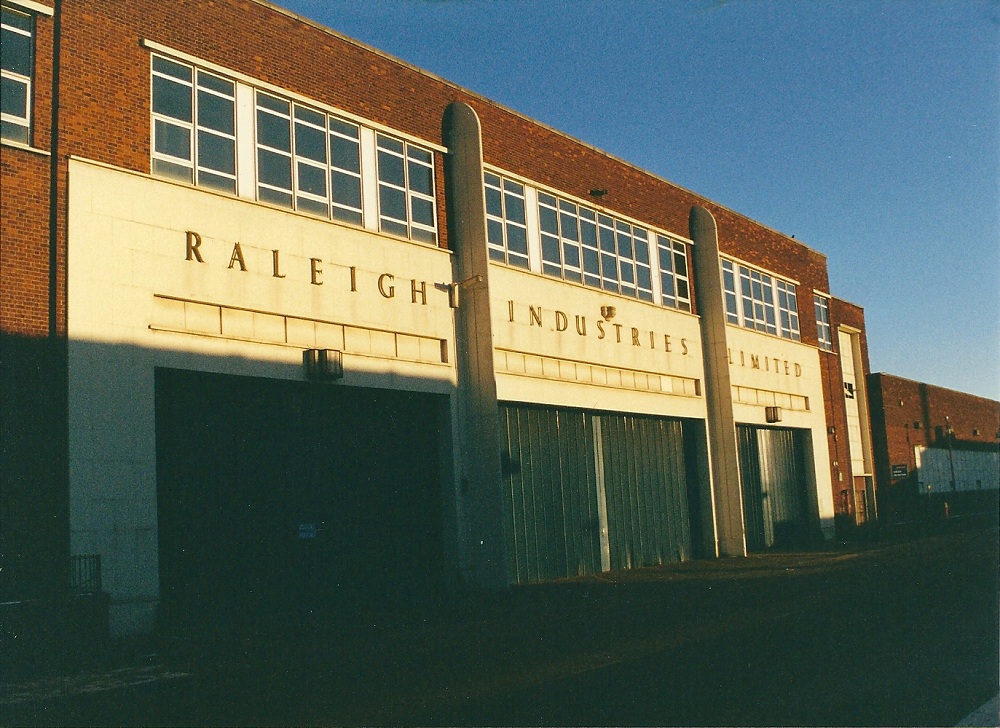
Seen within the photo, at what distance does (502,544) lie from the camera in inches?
812

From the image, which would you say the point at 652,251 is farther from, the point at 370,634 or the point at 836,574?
the point at 370,634

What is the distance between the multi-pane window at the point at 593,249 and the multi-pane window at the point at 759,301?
14.2 feet

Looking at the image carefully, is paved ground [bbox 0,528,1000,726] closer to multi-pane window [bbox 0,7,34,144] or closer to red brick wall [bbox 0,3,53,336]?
red brick wall [bbox 0,3,53,336]

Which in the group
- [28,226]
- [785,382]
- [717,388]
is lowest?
[717,388]

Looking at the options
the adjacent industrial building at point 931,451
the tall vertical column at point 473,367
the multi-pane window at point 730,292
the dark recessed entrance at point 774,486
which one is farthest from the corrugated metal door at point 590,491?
the adjacent industrial building at point 931,451

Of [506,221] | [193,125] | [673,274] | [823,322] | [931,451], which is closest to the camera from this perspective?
[193,125]

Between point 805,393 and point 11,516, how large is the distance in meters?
29.3

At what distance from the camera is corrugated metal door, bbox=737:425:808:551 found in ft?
105

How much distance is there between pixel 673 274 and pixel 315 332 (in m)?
14.5

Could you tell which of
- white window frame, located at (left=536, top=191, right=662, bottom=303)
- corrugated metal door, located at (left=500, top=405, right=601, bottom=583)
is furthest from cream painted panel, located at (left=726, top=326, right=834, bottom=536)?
corrugated metal door, located at (left=500, top=405, right=601, bottom=583)

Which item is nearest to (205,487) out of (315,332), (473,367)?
(315,332)

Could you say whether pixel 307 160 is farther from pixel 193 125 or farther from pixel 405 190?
pixel 405 190

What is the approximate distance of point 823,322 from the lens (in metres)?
40.1

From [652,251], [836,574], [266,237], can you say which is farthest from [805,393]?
[266,237]
